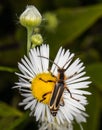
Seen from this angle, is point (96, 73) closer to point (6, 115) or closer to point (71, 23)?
point (71, 23)

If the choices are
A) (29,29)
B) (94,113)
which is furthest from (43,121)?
(94,113)

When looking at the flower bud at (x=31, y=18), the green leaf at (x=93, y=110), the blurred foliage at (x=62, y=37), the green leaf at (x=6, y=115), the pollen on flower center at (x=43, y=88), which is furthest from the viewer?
the blurred foliage at (x=62, y=37)

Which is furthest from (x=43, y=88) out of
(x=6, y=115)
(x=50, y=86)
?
(x=6, y=115)

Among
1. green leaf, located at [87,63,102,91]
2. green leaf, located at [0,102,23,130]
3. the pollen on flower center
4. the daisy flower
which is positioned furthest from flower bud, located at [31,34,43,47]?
green leaf, located at [87,63,102,91]

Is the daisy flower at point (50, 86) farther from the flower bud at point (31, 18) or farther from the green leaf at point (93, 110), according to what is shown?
the green leaf at point (93, 110)

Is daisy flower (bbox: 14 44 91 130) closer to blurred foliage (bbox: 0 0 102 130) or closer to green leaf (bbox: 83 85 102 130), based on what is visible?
green leaf (bbox: 83 85 102 130)

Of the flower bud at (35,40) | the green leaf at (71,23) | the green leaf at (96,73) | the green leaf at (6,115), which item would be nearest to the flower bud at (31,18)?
the flower bud at (35,40)
